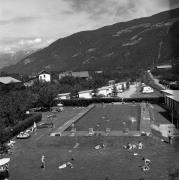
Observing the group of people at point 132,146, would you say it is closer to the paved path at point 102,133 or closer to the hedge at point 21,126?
the paved path at point 102,133

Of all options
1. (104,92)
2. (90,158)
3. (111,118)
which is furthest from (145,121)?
(104,92)

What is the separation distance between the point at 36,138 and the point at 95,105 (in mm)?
21820

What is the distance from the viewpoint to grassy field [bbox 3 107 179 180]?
19.3 m

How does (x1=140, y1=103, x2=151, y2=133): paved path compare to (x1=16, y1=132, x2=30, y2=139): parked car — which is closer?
(x1=16, y1=132, x2=30, y2=139): parked car

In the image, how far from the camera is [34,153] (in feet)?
81.5

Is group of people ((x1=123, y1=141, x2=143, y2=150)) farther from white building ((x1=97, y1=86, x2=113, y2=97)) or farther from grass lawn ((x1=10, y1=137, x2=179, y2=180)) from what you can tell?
white building ((x1=97, y1=86, x2=113, y2=97))

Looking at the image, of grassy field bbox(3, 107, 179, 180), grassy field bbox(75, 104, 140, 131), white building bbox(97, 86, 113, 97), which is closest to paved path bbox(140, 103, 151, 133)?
grassy field bbox(75, 104, 140, 131)

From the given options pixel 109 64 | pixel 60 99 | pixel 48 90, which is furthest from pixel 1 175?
pixel 109 64

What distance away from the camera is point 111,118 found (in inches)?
1528

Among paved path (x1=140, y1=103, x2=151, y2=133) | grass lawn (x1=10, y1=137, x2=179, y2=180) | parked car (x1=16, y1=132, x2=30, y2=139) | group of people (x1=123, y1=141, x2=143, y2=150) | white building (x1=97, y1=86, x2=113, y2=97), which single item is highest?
white building (x1=97, y1=86, x2=113, y2=97)

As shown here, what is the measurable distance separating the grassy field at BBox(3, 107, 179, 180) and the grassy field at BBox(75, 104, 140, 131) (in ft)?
18.5

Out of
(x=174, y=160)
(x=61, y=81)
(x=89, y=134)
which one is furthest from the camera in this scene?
(x=61, y=81)

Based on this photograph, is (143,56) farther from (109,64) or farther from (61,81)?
(61,81)

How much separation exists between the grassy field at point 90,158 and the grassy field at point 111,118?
5652 mm
